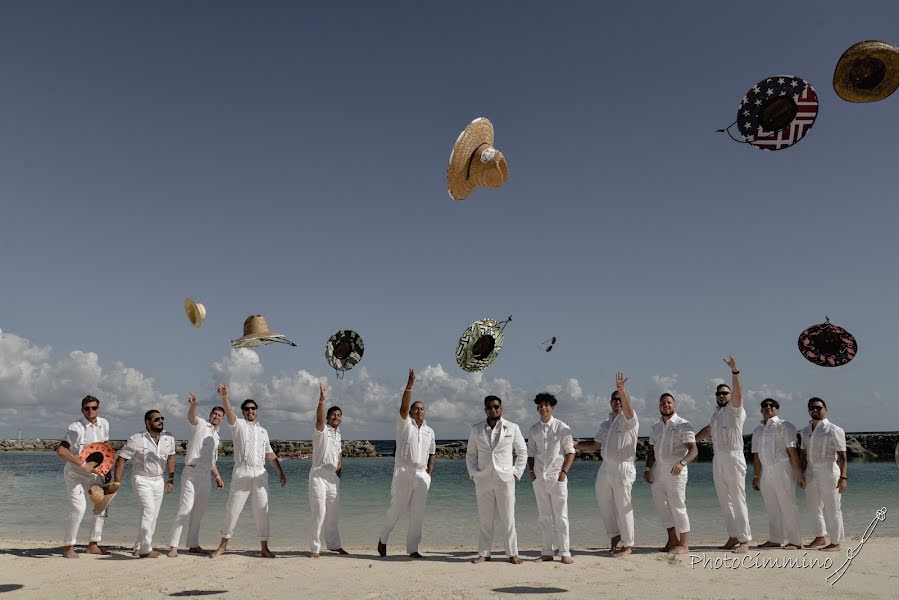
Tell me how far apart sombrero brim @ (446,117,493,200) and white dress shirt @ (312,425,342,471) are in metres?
3.79

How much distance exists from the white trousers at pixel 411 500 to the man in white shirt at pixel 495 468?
32.5 inches

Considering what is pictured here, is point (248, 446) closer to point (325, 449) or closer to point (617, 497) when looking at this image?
point (325, 449)

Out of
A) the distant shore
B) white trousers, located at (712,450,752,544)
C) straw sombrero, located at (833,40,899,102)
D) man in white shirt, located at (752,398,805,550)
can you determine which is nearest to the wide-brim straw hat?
white trousers, located at (712,450,752,544)

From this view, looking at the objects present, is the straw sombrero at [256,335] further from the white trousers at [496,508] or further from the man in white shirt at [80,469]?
the white trousers at [496,508]

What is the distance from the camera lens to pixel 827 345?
9.57 metres

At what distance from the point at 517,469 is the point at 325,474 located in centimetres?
258

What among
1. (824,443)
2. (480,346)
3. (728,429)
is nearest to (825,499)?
(824,443)

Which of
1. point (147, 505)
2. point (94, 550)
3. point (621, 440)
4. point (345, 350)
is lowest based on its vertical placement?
point (94, 550)

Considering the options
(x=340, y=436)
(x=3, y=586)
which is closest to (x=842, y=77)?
(x=340, y=436)

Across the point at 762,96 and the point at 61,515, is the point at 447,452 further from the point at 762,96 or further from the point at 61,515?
the point at 762,96

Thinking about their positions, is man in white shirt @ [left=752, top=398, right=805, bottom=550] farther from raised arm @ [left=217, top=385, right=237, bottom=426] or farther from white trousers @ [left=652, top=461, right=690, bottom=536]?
raised arm @ [left=217, top=385, right=237, bottom=426]

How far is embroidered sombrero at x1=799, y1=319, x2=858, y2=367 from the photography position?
31.1 feet

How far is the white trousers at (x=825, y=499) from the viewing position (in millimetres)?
8352

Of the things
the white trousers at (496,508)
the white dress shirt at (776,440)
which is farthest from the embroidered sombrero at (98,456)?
the white dress shirt at (776,440)
